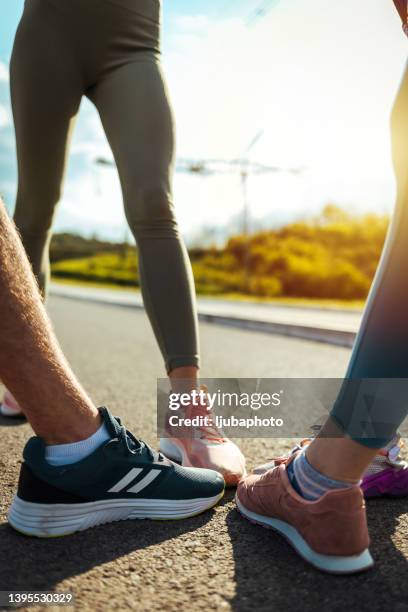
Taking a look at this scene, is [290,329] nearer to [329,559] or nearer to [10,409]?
[10,409]

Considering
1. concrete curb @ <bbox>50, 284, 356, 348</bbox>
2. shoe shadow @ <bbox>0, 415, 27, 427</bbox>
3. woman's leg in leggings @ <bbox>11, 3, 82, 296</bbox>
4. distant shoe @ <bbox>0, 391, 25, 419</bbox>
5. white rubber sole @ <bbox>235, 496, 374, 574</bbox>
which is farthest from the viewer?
concrete curb @ <bbox>50, 284, 356, 348</bbox>

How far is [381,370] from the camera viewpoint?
119 cm

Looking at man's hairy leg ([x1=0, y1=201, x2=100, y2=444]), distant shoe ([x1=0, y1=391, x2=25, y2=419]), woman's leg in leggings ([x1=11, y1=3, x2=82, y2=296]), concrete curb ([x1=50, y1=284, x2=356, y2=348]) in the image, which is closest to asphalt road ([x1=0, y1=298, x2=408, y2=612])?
man's hairy leg ([x1=0, y1=201, x2=100, y2=444])

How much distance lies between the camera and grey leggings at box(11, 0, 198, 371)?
195cm

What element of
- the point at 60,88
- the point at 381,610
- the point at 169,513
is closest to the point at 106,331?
the point at 60,88

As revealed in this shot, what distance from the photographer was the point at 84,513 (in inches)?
55.6

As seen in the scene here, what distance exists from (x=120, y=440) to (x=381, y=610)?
2.24ft

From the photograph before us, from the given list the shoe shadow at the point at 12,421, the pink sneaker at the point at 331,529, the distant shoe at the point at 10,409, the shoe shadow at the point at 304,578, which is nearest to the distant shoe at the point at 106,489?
the shoe shadow at the point at 304,578

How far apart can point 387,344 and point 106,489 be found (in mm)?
753

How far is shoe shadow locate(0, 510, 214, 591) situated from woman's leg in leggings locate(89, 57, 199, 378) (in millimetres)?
558

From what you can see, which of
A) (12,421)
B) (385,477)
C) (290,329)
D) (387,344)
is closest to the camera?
(387,344)

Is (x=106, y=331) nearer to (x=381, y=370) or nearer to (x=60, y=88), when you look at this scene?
(x=60, y=88)

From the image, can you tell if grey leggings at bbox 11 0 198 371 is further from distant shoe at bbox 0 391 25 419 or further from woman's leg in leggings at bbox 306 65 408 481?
distant shoe at bbox 0 391 25 419

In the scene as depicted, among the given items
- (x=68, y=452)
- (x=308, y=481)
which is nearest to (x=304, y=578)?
(x=308, y=481)
